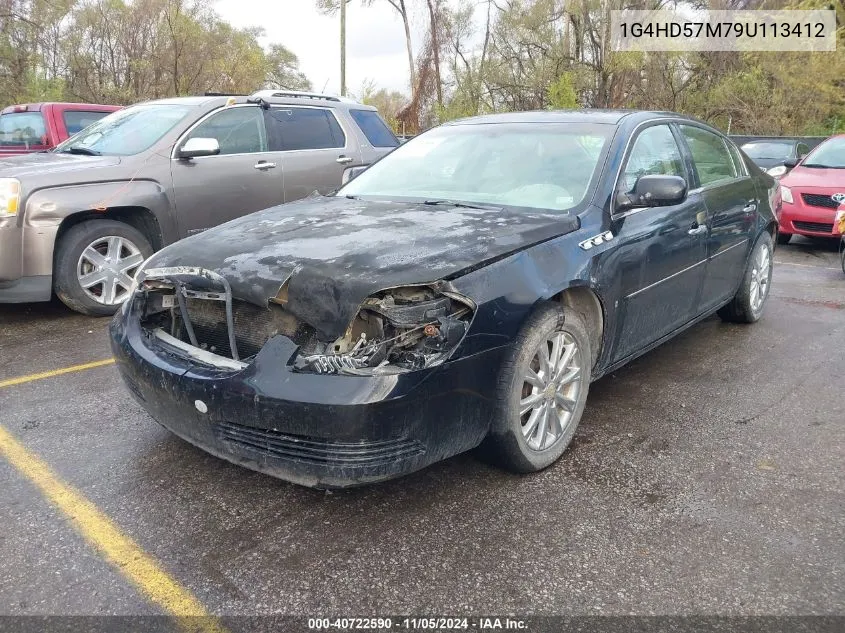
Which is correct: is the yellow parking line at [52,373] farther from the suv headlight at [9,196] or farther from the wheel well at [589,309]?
the wheel well at [589,309]

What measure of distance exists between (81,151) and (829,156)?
9784 millimetres

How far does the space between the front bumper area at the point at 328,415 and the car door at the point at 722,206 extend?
2.42m

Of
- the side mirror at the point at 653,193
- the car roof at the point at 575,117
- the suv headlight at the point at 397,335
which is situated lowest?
the suv headlight at the point at 397,335

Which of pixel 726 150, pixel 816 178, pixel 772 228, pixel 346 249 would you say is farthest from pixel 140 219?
pixel 816 178

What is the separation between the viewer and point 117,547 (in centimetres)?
254

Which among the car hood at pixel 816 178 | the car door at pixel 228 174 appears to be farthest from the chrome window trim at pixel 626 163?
the car hood at pixel 816 178

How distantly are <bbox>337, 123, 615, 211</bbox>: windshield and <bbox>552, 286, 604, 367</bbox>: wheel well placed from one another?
45cm

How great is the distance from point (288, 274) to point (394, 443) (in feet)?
2.53

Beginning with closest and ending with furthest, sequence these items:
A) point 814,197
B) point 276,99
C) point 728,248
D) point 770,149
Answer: point 728,248 → point 276,99 → point 814,197 → point 770,149

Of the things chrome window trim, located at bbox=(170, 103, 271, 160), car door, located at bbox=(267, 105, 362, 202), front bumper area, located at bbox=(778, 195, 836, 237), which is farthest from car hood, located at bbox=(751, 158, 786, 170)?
chrome window trim, located at bbox=(170, 103, 271, 160)

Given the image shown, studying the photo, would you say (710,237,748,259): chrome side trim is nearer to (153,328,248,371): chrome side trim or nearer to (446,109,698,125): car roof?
(446,109,698,125): car roof

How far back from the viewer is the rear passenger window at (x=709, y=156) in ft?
15.1

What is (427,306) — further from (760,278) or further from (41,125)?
(41,125)

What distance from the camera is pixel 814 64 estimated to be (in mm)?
22297
